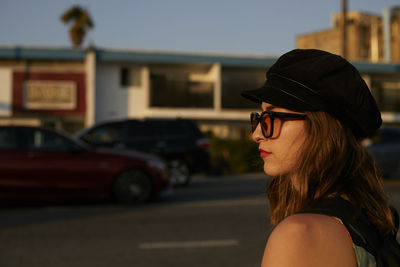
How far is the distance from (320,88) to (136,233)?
617 cm

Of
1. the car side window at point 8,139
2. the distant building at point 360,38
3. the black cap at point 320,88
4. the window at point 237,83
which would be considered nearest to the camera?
the black cap at point 320,88

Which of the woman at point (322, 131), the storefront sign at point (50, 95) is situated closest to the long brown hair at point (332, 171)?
the woman at point (322, 131)

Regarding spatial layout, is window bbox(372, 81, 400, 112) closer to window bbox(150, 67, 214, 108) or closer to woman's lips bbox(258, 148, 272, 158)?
window bbox(150, 67, 214, 108)

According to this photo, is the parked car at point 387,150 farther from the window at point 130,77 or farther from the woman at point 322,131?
the window at point 130,77

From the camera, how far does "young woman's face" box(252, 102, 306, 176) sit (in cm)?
152

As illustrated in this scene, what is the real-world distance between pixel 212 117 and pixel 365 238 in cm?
2974

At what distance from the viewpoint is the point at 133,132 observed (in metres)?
14.2

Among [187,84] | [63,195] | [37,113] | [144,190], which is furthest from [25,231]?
[187,84]

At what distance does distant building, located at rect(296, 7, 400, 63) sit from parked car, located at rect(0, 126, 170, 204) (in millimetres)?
45748

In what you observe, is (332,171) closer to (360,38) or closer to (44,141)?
(44,141)

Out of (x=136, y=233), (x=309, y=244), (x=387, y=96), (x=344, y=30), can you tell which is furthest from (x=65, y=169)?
(x=387, y=96)

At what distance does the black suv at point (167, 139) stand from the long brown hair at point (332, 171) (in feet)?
41.3

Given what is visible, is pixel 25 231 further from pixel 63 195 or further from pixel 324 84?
pixel 324 84

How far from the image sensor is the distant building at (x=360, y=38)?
5610 cm
